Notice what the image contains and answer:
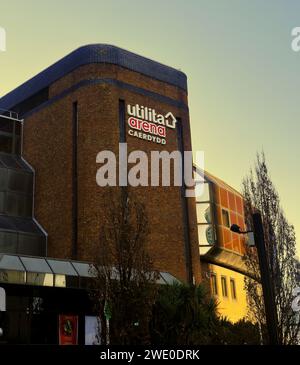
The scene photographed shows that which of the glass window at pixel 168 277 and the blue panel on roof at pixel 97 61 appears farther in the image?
the blue panel on roof at pixel 97 61

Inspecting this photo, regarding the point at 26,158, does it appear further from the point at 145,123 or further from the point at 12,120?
the point at 145,123

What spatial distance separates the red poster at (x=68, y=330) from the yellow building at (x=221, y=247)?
64.3ft

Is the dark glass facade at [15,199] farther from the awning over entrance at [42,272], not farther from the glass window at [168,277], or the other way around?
the glass window at [168,277]

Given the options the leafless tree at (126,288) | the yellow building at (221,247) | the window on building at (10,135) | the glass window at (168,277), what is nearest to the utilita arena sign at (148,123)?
the glass window at (168,277)

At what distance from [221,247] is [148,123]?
17.6m

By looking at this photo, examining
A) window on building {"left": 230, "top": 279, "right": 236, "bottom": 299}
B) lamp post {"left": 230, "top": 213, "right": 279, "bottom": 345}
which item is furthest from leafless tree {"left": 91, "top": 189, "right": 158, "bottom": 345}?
window on building {"left": 230, "top": 279, "right": 236, "bottom": 299}

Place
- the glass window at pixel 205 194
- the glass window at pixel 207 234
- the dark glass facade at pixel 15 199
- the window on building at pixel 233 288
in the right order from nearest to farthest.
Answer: the dark glass facade at pixel 15 199 → the glass window at pixel 207 234 → the glass window at pixel 205 194 → the window on building at pixel 233 288

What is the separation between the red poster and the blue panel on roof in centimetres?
1677

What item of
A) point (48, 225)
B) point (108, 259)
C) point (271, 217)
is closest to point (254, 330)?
point (271, 217)

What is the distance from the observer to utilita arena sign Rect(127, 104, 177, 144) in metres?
33.4

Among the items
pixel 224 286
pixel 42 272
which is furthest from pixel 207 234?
pixel 42 272

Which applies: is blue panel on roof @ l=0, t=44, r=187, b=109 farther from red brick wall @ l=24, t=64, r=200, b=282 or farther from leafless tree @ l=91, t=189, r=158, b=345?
leafless tree @ l=91, t=189, r=158, b=345

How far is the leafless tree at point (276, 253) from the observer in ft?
74.3

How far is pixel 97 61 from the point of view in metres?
33.3
